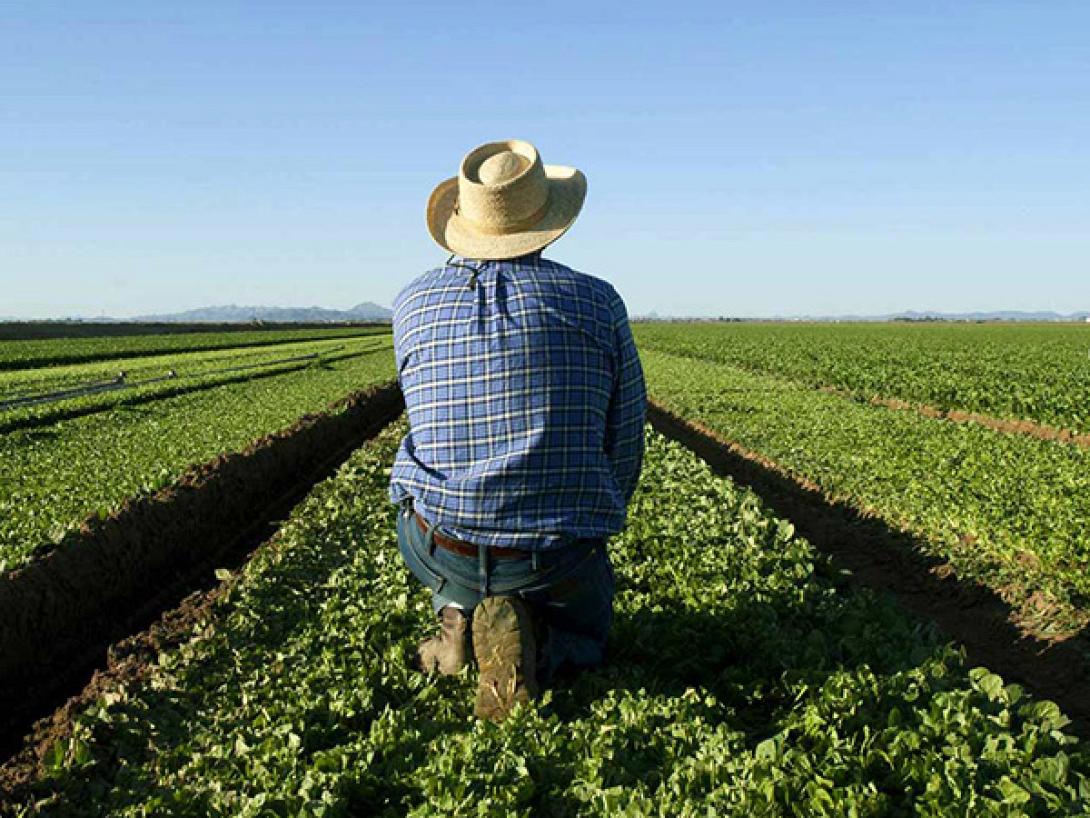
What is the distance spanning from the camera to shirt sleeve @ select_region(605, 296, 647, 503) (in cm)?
397

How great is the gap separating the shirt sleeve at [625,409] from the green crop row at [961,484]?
586cm

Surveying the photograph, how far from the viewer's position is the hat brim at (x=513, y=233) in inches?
156

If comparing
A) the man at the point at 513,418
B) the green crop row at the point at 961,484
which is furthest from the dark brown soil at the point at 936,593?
the man at the point at 513,418

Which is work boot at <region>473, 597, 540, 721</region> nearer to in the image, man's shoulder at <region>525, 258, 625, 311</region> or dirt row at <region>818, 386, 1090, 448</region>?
man's shoulder at <region>525, 258, 625, 311</region>

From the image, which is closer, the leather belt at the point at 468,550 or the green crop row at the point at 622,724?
the green crop row at the point at 622,724

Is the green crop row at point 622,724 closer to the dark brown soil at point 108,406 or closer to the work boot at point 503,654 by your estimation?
the work boot at point 503,654

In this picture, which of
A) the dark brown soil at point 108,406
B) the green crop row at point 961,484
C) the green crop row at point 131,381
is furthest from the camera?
the green crop row at point 131,381

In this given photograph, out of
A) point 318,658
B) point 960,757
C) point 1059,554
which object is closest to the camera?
point 960,757

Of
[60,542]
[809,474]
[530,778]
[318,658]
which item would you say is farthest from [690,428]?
[530,778]

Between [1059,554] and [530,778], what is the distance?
7.60 m

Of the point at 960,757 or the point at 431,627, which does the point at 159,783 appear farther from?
the point at 960,757

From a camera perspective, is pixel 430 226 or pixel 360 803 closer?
pixel 360 803

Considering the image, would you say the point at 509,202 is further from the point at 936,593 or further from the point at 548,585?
the point at 936,593

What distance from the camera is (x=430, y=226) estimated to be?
14.0 feet
